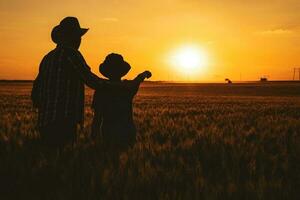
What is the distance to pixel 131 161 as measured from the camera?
4.76 m

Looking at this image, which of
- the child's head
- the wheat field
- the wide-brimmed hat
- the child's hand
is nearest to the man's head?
the wide-brimmed hat

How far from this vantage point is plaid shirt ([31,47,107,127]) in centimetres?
544

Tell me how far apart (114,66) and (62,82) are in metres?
0.86

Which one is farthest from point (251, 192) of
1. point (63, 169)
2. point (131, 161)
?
point (63, 169)

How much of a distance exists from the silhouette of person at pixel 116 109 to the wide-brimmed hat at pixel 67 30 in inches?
28.2

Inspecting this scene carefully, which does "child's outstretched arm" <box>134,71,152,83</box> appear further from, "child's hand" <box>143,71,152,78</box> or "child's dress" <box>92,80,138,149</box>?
"child's dress" <box>92,80,138,149</box>

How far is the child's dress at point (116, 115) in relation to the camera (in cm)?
619

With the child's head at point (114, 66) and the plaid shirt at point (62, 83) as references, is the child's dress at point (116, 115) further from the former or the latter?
the plaid shirt at point (62, 83)

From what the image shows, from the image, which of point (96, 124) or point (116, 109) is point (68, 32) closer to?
point (116, 109)

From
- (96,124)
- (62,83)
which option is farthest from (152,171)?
(96,124)

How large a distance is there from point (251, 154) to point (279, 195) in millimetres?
2030

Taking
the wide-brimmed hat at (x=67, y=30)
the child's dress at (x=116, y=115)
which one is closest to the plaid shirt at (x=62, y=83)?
the wide-brimmed hat at (x=67, y=30)

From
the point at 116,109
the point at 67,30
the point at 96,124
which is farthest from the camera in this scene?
the point at 96,124

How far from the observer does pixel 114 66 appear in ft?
19.7
